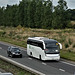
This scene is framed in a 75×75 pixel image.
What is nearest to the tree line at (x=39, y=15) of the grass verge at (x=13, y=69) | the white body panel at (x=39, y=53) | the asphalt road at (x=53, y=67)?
the white body panel at (x=39, y=53)

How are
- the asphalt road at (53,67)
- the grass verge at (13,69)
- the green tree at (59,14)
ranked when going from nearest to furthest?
1. the grass verge at (13,69)
2. the asphalt road at (53,67)
3. the green tree at (59,14)

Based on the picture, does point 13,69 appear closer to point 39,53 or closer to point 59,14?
point 39,53

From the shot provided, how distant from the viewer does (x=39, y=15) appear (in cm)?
9900

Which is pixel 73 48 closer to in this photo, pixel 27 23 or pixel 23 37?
pixel 23 37

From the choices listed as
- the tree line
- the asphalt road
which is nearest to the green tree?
the tree line

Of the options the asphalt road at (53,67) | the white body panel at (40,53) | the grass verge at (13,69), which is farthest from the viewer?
the white body panel at (40,53)

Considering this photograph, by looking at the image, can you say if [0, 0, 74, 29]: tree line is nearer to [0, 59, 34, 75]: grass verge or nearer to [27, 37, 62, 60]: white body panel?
[27, 37, 62, 60]: white body panel

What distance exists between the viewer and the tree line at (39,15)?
83000 millimetres

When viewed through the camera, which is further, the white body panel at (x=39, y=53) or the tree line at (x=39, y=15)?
the tree line at (x=39, y=15)

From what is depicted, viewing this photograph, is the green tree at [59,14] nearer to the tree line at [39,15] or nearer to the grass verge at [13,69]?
the tree line at [39,15]

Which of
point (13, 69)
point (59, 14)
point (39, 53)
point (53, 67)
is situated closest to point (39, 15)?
point (59, 14)

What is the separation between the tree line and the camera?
83000mm

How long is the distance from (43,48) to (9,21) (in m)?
95.4

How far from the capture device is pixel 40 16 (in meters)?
99.1
